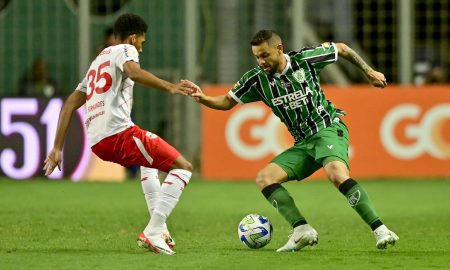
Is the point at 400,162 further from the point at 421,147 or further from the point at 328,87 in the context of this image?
the point at 328,87

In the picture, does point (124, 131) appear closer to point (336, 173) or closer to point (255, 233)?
point (255, 233)

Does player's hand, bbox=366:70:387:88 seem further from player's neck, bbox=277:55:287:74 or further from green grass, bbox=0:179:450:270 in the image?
green grass, bbox=0:179:450:270

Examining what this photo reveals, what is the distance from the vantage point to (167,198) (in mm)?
9641

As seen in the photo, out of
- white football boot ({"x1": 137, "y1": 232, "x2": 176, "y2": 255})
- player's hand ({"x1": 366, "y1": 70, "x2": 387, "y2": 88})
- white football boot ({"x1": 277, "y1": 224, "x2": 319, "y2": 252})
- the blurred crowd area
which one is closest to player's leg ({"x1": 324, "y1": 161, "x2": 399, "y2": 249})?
white football boot ({"x1": 277, "y1": 224, "x2": 319, "y2": 252})

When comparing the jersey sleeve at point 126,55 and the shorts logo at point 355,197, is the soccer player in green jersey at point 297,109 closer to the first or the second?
the shorts logo at point 355,197

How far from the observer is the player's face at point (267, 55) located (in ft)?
32.6

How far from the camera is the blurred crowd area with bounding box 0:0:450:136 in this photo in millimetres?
20453

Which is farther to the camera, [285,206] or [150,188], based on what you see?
[150,188]

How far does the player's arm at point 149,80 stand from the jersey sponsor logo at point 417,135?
10584 millimetres

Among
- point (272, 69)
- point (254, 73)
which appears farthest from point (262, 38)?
point (254, 73)

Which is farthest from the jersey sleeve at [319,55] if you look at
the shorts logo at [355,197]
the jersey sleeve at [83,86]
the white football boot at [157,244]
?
the white football boot at [157,244]

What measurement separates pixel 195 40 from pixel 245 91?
10.2 m

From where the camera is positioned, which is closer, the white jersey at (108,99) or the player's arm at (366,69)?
the white jersey at (108,99)

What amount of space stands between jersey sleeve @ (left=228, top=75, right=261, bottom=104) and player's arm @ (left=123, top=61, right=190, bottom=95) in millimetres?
1239
